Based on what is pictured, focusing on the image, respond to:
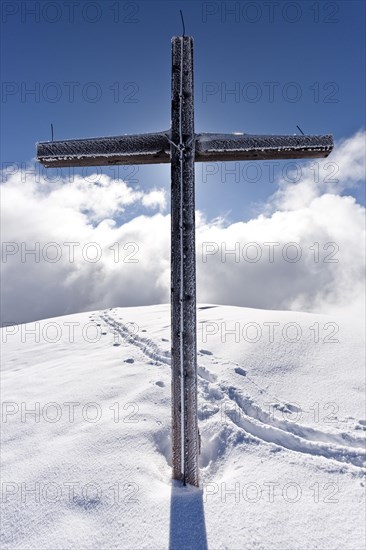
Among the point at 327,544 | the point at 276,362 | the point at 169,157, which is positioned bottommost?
the point at 327,544

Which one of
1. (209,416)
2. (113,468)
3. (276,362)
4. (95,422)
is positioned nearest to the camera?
(113,468)

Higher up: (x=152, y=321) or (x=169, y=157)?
(x=169, y=157)

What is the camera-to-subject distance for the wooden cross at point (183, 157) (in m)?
2.54

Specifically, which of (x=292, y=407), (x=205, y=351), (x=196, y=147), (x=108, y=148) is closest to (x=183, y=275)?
(x=196, y=147)

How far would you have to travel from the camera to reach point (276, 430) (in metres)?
3.25

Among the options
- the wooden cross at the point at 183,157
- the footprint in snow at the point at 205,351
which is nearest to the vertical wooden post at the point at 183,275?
the wooden cross at the point at 183,157

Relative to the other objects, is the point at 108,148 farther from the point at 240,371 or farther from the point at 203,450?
the point at 240,371

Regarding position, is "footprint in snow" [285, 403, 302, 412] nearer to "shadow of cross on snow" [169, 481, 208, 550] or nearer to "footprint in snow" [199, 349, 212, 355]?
"shadow of cross on snow" [169, 481, 208, 550]

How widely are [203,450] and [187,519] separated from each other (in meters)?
0.94

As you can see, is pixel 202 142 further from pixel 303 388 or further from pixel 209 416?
pixel 303 388

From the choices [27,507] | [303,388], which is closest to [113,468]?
[27,507]

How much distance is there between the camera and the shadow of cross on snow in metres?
2.01

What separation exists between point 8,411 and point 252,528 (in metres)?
2.99

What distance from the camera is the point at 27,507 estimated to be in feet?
7.46
